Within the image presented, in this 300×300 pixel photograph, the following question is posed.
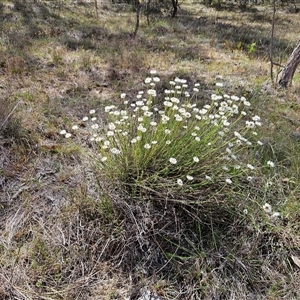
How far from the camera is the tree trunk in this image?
476cm

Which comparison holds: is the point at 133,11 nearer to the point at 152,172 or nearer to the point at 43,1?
the point at 43,1

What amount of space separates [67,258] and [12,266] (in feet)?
1.15

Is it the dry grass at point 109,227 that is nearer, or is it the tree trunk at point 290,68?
the dry grass at point 109,227

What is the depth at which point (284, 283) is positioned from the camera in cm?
195

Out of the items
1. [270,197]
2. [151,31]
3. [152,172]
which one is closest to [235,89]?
[270,197]

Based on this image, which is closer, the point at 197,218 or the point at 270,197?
the point at 197,218

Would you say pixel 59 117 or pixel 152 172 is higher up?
pixel 152 172

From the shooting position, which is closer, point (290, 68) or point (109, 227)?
point (109, 227)

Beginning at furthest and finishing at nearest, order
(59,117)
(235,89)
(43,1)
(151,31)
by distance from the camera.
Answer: (43,1) < (151,31) < (235,89) < (59,117)

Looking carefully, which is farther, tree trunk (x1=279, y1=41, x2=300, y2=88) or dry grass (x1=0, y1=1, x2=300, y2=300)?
tree trunk (x1=279, y1=41, x2=300, y2=88)

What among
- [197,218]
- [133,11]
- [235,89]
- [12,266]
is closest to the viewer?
[12,266]

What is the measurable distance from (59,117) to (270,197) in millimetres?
2549

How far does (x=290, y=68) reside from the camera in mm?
4801

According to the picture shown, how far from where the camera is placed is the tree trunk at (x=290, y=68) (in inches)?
187
